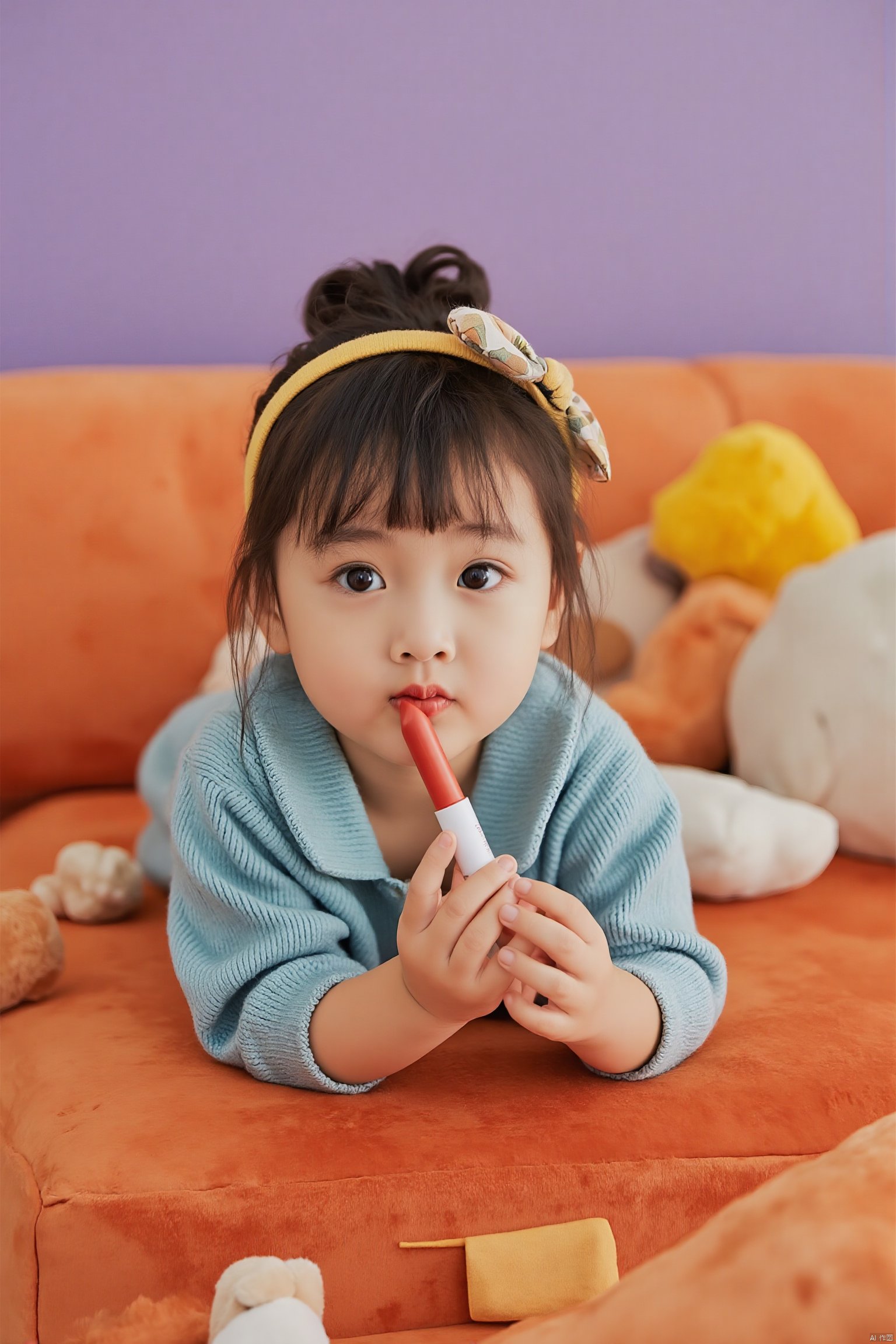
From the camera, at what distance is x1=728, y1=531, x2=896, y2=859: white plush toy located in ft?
3.84

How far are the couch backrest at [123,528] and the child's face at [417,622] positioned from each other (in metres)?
0.68

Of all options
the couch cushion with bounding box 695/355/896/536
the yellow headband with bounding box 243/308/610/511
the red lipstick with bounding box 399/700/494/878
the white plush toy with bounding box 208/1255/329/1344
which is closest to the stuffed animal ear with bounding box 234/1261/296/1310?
the white plush toy with bounding box 208/1255/329/1344

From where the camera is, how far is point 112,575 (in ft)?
4.76

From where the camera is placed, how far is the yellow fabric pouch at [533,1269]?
0.65m

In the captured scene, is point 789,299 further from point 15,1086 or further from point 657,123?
point 15,1086

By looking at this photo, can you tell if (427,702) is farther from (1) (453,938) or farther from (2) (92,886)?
(2) (92,886)

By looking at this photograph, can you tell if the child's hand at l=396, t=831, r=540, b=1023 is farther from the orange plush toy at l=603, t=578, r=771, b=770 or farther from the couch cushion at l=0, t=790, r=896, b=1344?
the orange plush toy at l=603, t=578, r=771, b=770

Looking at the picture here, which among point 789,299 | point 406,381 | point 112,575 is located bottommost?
point 112,575

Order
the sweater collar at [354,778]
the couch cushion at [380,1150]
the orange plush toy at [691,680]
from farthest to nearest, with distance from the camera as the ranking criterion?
the orange plush toy at [691,680] < the sweater collar at [354,778] < the couch cushion at [380,1150]

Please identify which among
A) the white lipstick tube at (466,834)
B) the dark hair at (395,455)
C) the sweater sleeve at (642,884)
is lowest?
the sweater sleeve at (642,884)

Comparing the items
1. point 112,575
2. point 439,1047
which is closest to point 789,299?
point 112,575

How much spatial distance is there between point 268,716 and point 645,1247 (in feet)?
1.50

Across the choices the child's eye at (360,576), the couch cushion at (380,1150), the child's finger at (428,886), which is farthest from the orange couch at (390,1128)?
the child's eye at (360,576)

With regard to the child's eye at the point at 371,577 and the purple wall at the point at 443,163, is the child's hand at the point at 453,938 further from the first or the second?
the purple wall at the point at 443,163
